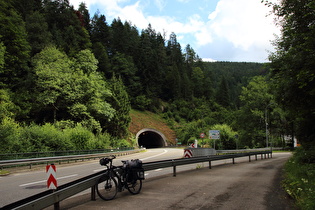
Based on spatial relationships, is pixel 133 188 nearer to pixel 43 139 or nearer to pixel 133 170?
pixel 133 170

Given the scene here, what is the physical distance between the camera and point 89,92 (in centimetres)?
3625

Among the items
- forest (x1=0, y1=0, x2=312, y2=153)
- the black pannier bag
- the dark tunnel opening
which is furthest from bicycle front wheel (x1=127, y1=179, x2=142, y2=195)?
the dark tunnel opening

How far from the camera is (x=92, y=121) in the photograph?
35.4 meters

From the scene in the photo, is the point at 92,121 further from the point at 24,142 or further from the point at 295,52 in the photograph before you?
the point at 295,52

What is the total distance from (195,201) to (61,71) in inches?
1306

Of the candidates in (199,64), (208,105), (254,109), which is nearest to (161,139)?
(254,109)

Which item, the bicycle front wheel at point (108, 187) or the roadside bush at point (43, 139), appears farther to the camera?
the roadside bush at point (43, 139)

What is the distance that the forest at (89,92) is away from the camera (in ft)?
91.9

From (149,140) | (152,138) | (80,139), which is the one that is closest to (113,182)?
(80,139)

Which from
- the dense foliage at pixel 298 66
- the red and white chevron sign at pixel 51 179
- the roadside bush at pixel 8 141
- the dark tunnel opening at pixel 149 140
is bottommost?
the dark tunnel opening at pixel 149 140

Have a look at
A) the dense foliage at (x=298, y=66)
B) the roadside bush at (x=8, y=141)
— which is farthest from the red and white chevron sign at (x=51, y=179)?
the roadside bush at (x=8, y=141)

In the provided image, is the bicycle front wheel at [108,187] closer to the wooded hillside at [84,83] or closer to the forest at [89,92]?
the forest at [89,92]

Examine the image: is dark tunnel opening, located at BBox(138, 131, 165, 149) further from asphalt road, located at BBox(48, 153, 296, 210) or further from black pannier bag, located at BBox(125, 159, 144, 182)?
black pannier bag, located at BBox(125, 159, 144, 182)

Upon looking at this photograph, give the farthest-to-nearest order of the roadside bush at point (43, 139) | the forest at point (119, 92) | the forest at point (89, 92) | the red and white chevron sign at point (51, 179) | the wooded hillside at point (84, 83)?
the wooded hillside at point (84, 83)
the forest at point (89, 92)
the roadside bush at point (43, 139)
the forest at point (119, 92)
the red and white chevron sign at point (51, 179)
